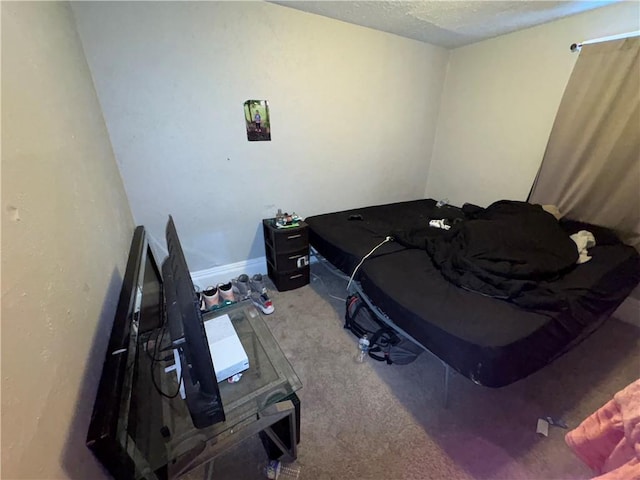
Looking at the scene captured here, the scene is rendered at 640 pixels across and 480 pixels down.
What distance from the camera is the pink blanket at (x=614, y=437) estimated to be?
62 cm

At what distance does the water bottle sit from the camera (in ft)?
5.28

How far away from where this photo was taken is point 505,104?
2359 millimetres

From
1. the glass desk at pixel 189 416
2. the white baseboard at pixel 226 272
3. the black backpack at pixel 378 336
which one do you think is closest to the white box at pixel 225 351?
the glass desk at pixel 189 416

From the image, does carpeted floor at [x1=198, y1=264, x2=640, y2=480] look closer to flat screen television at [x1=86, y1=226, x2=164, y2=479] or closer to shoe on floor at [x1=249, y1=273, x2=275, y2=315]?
shoe on floor at [x1=249, y1=273, x2=275, y2=315]

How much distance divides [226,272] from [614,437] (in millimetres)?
2344

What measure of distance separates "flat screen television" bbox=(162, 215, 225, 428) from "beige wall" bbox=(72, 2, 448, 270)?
134 cm

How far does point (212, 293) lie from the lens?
2027 millimetres

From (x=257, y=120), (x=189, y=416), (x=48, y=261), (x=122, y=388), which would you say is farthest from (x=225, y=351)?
(x=257, y=120)

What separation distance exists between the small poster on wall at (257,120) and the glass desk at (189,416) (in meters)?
1.56

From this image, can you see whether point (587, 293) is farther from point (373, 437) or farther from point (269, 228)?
point (269, 228)

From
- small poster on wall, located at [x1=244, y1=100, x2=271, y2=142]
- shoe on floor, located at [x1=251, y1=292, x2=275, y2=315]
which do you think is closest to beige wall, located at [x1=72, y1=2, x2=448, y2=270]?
small poster on wall, located at [x1=244, y1=100, x2=271, y2=142]

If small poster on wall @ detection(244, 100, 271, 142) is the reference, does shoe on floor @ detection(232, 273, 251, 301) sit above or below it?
below

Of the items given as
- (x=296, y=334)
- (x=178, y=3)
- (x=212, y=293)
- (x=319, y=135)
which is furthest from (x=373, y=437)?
(x=178, y=3)

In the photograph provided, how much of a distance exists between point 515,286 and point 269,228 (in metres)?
1.70
